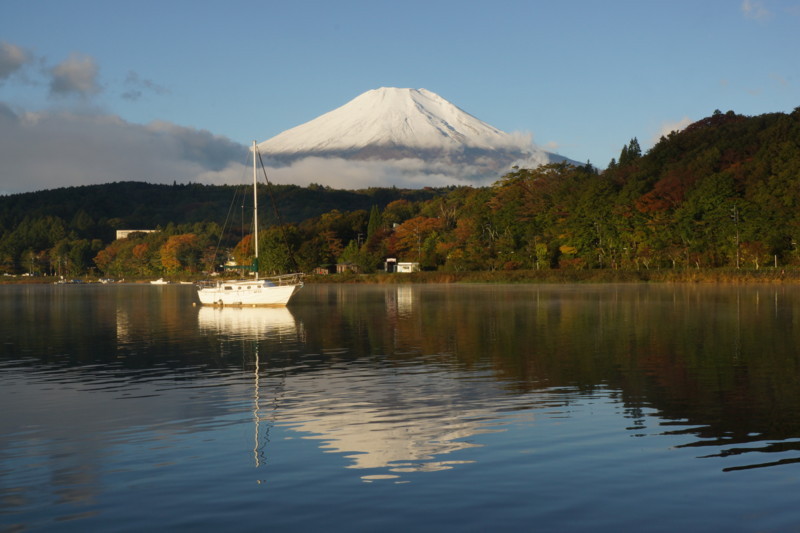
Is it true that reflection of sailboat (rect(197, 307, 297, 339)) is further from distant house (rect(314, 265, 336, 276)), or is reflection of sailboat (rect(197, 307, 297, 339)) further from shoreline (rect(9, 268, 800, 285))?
distant house (rect(314, 265, 336, 276))

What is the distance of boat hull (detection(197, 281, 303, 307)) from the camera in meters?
60.4

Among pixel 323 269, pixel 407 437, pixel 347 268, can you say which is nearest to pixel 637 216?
pixel 347 268

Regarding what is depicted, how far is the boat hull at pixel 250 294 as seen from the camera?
60.4 metres

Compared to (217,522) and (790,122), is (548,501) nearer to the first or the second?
(217,522)

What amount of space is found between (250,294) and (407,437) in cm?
4878

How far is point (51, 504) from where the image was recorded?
391 inches

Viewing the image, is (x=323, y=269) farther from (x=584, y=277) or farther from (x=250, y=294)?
(x=250, y=294)

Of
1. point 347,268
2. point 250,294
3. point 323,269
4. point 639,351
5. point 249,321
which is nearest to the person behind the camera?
point 639,351

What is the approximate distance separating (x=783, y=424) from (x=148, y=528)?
35.3 ft

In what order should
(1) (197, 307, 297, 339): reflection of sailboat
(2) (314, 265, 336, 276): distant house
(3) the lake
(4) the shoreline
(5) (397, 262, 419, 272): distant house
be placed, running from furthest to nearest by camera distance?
(2) (314, 265, 336, 276): distant house, (5) (397, 262, 419, 272): distant house, (4) the shoreline, (1) (197, 307, 297, 339): reflection of sailboat, (3) the lake

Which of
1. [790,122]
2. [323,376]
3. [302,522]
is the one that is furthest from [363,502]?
[790,122]

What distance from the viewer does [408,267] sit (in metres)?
147

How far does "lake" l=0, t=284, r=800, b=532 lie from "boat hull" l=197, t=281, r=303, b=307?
29.8 metres

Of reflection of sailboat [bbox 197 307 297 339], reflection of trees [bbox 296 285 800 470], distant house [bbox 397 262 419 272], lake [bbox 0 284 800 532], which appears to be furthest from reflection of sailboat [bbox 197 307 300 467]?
distant house [bbox 397 262 419 272]
